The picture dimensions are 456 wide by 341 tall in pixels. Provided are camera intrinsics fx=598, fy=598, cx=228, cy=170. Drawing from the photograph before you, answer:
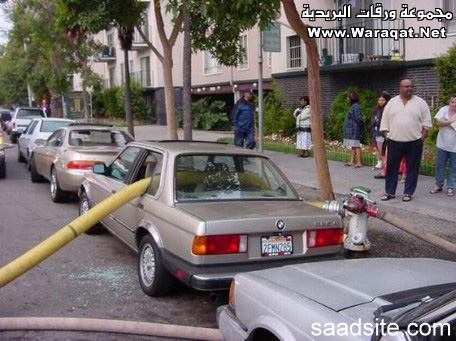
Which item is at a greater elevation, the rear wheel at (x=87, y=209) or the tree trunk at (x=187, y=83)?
the tree trunk at (x=187, y=83)

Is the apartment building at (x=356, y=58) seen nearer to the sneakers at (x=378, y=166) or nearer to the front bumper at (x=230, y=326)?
the sneakers at (x=378, y=166)

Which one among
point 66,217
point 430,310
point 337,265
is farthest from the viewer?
point 66,217

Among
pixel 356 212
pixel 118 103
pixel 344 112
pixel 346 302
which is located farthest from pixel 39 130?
pixel 118 103

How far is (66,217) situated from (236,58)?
678 centimetres

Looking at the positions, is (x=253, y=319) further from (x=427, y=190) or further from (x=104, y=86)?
(x=104, y=86)

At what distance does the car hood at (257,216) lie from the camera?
4922 mm

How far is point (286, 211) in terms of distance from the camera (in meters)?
5.31

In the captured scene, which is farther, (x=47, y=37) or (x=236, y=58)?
(x=47, y=37)

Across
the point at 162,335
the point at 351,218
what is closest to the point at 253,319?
the point at 162,335

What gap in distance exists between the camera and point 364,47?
666 inches

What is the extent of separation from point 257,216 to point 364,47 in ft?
42.6

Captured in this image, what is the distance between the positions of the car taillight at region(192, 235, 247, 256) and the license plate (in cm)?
18

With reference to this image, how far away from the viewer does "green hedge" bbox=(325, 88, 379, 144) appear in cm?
1585

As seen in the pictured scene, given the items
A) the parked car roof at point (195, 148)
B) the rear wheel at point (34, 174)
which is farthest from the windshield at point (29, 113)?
the parked car roof at point (195, 148)
